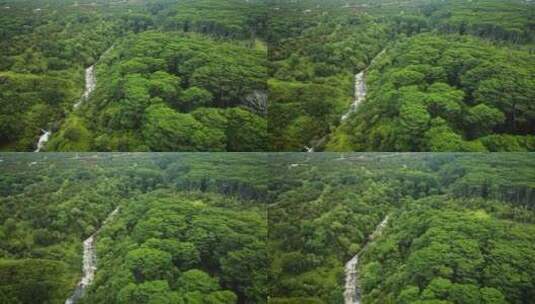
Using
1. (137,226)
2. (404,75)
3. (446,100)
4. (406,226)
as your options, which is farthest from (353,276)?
(137,226)

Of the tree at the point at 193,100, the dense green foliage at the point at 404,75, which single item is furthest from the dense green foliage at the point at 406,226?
the tree at the point at 193,100

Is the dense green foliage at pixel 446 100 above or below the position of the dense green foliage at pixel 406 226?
above

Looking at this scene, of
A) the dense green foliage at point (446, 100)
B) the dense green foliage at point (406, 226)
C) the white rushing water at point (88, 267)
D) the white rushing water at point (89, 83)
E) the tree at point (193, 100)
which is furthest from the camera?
the white rushing water at point (89, 83)

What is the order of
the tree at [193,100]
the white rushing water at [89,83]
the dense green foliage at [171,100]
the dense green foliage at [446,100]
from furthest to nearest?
1. the white rushing water at [89,83]
2. the tree at [193,100]
3. the dense green foliage at [171,100]
4. the dense green foliage at [446,100]

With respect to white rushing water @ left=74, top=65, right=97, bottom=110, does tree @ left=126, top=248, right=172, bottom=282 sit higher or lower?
lower

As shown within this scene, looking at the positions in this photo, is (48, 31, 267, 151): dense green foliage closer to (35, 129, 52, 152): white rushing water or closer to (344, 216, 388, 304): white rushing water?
(35, 129, 52, 152): white rushing water

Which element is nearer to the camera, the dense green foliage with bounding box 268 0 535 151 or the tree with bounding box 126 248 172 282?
the tree with bounding box 126 248 172 282

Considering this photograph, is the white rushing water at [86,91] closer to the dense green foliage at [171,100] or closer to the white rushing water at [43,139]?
the white rushing water at [43,139]

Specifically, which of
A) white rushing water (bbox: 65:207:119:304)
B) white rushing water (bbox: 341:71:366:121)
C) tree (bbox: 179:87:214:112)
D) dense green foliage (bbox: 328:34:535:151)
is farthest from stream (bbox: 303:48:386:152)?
white rushing water (bbox: 65:207:119:304)
